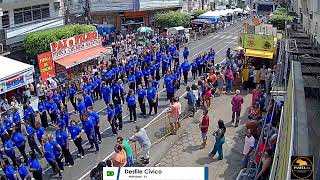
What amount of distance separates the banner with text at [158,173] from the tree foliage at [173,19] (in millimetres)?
37595

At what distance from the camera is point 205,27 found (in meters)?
47.5

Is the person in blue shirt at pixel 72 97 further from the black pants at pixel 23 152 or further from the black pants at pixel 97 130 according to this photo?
the black pants at pixel 23 152

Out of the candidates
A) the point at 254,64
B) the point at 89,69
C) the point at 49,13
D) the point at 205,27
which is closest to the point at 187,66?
the point at 254,64

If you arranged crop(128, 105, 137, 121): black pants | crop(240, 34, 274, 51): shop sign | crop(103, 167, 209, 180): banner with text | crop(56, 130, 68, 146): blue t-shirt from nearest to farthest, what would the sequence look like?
crop(103, 167, 209, 180): banner with text < crop(56, 130, 68, 146): blue t-shirt < crop(128, 105, 137, 121): black pants < crop(240, 34, 274, 51): shop sign

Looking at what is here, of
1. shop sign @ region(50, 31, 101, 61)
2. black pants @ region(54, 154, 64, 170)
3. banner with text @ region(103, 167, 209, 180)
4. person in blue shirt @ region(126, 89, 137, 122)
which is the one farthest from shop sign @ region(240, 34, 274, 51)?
banner with text @ region(103, 167, 209, 180)

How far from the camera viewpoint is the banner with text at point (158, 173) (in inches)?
322

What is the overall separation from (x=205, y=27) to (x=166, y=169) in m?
40.2

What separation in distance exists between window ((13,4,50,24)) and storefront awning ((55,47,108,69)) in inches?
223

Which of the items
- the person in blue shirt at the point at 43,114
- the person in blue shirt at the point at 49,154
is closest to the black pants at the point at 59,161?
the person in blue shirt at the point at 49,154

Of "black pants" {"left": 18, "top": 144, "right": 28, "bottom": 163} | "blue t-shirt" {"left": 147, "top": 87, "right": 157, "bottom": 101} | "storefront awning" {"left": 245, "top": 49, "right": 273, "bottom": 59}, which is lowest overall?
"black pants" {"left": 18, "top": 144, "right": 28, "bottom": 163}

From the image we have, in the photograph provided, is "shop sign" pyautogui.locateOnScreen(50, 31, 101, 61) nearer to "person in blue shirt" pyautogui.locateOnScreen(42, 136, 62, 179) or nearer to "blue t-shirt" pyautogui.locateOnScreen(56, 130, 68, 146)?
"blue t-shirt" pyautogui.locateOnScreen(56, 130, 68, 146)

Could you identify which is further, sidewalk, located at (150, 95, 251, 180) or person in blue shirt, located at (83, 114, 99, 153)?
person in blue shirt, located at (83, 114, 99, 153)

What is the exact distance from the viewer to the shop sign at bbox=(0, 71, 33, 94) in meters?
20.9

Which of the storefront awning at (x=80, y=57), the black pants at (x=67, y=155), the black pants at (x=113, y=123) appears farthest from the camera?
the storefront awning at (x=80, y=57)
